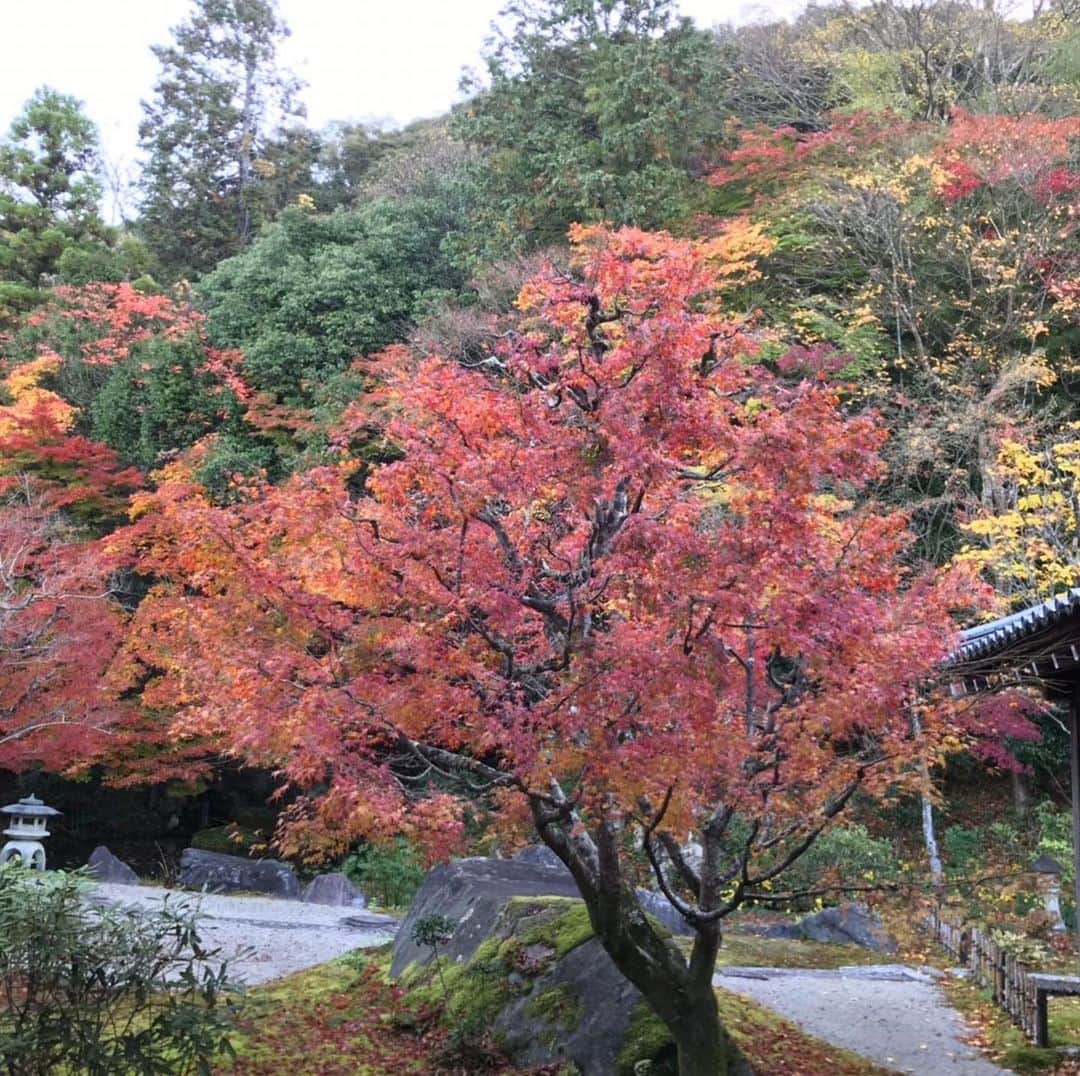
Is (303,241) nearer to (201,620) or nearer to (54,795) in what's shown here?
(54,795)

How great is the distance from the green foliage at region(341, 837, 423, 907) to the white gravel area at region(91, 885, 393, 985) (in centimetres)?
88

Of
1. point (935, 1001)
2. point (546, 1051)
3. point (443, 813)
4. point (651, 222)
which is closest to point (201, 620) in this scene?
point (443, 813)

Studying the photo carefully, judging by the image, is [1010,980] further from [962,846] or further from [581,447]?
[962,846]

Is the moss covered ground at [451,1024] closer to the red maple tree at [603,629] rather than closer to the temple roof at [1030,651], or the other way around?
the red maple tree at [603,629]

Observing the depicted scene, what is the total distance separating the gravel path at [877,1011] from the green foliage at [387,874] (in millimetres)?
6338

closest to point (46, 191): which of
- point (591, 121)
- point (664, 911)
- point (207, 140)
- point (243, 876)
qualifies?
point (207, 140)

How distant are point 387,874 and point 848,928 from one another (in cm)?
657

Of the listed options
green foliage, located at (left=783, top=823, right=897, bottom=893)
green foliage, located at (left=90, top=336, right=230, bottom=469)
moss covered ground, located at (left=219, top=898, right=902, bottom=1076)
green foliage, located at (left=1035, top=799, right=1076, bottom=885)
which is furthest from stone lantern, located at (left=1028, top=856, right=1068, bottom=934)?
green foliage, located at (left=90, top=336, right=230, bottom=469)

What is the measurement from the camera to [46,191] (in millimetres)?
24391

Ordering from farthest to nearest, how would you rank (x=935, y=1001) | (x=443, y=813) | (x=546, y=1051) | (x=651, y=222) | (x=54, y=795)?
(x=54, y=795), (x=651, y=222), (x=935, y=1001), (x=546, y=1051), (x=443, y=813)

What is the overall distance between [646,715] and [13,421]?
Result: 15764 millimetres

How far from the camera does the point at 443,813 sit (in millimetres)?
5703

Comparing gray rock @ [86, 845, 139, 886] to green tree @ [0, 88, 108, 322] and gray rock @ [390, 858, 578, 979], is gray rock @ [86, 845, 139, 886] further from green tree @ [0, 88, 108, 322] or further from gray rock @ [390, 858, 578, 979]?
green tree @ [0, 88, 108, 322]

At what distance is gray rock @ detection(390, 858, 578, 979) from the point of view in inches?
321
